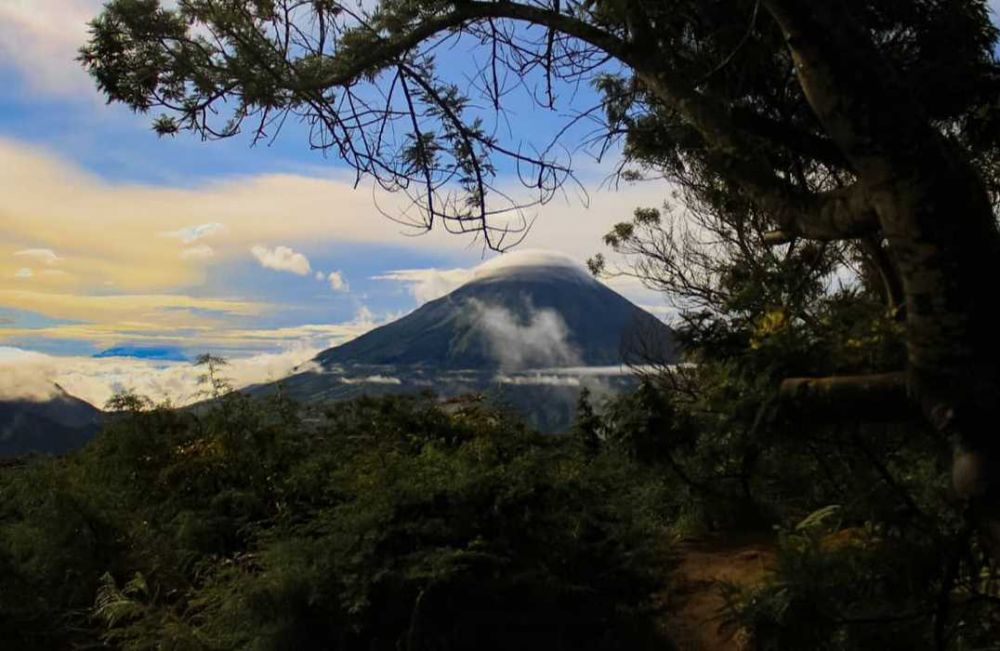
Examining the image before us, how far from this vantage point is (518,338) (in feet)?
116

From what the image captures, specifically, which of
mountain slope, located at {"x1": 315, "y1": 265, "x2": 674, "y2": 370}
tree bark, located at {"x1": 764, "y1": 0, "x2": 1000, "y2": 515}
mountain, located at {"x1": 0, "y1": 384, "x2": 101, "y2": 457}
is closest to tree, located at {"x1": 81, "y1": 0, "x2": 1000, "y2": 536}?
tree bark, located at {"x1": 764, "y1": 0, "x2": 1000, "y2": 515}

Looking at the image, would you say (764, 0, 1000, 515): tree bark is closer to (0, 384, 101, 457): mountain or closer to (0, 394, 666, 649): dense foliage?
(0, 394, 666, 649): dense foliage

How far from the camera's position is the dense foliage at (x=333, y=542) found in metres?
3.64

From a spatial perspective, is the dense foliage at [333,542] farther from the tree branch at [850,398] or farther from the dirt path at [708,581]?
the tree branch at [850,398]

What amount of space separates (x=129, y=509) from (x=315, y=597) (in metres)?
2.58

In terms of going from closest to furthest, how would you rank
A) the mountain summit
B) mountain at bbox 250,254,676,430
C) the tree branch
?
1. the tree branch
2. mountain at bbox 250,254,676,430
3. the mountain summit

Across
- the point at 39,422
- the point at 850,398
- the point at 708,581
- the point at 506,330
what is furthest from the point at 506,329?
the point at 850,398

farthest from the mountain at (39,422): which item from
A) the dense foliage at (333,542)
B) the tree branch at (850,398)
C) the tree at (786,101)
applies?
the tree branch at (850,398)

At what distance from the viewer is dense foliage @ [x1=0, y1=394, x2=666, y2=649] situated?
12.0 ft

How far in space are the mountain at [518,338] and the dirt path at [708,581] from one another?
7.76 meters

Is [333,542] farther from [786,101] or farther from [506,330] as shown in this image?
[506,330]

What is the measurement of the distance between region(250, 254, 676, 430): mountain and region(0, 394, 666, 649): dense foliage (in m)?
8.75

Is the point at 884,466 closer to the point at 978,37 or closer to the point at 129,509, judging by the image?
the point at 978,37

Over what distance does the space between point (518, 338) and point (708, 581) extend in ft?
101
